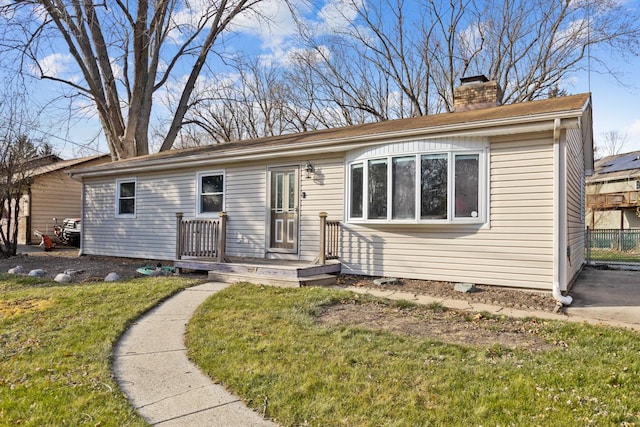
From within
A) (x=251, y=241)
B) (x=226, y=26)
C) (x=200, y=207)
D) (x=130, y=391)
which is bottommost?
(x=130, y=391)

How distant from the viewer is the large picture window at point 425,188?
680 centimetres

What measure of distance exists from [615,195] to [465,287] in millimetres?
22369

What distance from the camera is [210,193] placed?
34.1ft

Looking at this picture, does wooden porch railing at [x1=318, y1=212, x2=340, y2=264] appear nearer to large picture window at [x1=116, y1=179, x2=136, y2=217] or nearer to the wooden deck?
the wooden deck

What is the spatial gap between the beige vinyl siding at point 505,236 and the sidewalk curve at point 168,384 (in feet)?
14.0

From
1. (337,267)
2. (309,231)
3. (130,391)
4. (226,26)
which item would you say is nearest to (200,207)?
(309,231)

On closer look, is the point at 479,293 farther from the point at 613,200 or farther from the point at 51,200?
the point at 613,200

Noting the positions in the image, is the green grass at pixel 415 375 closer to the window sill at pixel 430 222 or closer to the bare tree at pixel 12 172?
the window sill at pixel 430 222

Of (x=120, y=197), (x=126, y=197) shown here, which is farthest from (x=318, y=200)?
(x=120, y=197)

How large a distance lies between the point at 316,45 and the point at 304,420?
21371 mm

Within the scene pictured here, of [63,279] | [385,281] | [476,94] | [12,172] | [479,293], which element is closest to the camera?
[479,293]

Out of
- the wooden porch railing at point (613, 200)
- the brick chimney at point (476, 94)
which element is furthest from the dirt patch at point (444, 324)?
the wooden porch railing at point (613, 200)

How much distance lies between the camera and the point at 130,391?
3.20m

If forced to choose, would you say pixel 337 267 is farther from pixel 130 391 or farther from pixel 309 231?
pixel 130 391
